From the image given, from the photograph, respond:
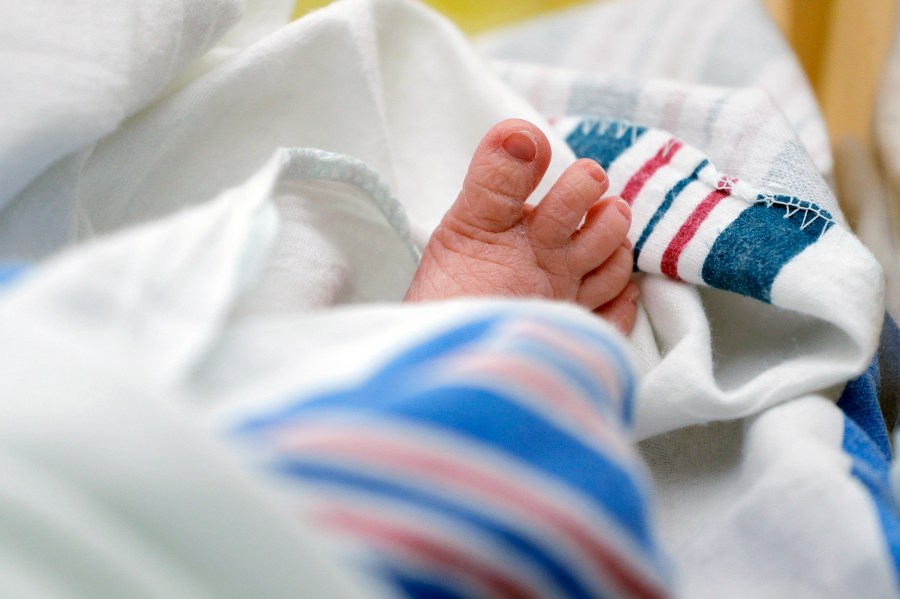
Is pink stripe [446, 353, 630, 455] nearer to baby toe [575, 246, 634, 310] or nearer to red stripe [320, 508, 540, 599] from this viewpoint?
red stripe [320, 508, 540, 599]

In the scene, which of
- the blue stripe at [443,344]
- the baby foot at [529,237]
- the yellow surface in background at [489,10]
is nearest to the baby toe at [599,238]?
the baby foot at [529,237]

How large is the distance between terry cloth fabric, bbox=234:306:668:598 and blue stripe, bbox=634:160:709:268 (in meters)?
0.24

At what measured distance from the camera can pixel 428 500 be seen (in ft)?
0.91

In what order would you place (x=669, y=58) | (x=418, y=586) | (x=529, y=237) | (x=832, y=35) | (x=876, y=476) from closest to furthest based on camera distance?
(x=418, y=586), (x=876, y=476), (x=529, y=237), (x=669, y=58), (x=832, y=35)

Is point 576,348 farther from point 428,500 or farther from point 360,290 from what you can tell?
point 360,290

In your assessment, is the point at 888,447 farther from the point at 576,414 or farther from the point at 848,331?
the point at 576,414

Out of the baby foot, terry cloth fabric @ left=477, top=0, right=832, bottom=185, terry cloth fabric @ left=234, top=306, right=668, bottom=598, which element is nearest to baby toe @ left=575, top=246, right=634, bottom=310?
the baby foot

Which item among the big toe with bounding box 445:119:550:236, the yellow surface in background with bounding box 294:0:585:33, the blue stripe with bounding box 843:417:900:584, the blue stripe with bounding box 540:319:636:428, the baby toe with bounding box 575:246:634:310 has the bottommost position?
the blue stripe with bounding box 843:417:900:584

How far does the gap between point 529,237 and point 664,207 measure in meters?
0.09

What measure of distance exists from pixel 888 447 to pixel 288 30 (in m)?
0.45

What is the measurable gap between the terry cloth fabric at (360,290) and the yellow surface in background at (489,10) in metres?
0.28

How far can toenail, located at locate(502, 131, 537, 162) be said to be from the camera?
20.7 inches

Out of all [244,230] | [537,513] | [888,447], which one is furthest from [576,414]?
[888,447]

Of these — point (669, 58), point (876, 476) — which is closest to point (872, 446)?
point (876, 476)
